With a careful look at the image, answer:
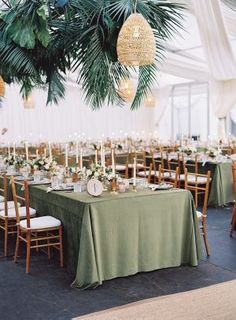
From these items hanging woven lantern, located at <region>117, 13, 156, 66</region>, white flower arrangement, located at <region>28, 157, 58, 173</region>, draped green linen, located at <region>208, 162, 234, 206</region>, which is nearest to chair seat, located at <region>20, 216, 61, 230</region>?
white flower arrangement, located at <region>28, 157, 58, 173</region>

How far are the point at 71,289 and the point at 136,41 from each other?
7.32 ft

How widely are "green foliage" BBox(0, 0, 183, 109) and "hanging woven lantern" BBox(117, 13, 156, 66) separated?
0.34 m

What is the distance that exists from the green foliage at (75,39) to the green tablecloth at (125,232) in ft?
4.10

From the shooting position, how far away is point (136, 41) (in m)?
4.18

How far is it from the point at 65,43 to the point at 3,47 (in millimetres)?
628

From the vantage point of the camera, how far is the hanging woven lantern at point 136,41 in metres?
4.12

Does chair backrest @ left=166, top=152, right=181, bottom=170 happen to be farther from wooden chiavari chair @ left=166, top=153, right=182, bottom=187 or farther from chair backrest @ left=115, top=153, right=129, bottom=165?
chair backrest @ left=115, top=153, right=129, bottom=165

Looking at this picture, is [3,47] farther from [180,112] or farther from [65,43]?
[180,112]

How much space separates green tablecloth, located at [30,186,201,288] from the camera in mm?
4094

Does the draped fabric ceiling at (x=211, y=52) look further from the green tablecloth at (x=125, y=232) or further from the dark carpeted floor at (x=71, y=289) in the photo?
the dark carpeted floor at (x=71, y=289)

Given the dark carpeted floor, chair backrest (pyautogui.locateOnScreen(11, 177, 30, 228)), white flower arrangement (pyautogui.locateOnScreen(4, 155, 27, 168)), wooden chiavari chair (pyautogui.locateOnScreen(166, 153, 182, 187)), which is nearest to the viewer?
the dark carpeted floor

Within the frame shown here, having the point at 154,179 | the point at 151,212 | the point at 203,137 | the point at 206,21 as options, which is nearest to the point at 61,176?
the point at 151,212

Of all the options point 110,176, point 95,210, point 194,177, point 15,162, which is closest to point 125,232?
point 95,210

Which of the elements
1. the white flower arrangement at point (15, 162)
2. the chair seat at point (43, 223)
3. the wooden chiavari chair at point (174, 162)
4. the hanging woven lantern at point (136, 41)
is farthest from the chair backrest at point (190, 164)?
the hanging woven lantern at point (136, 41)
